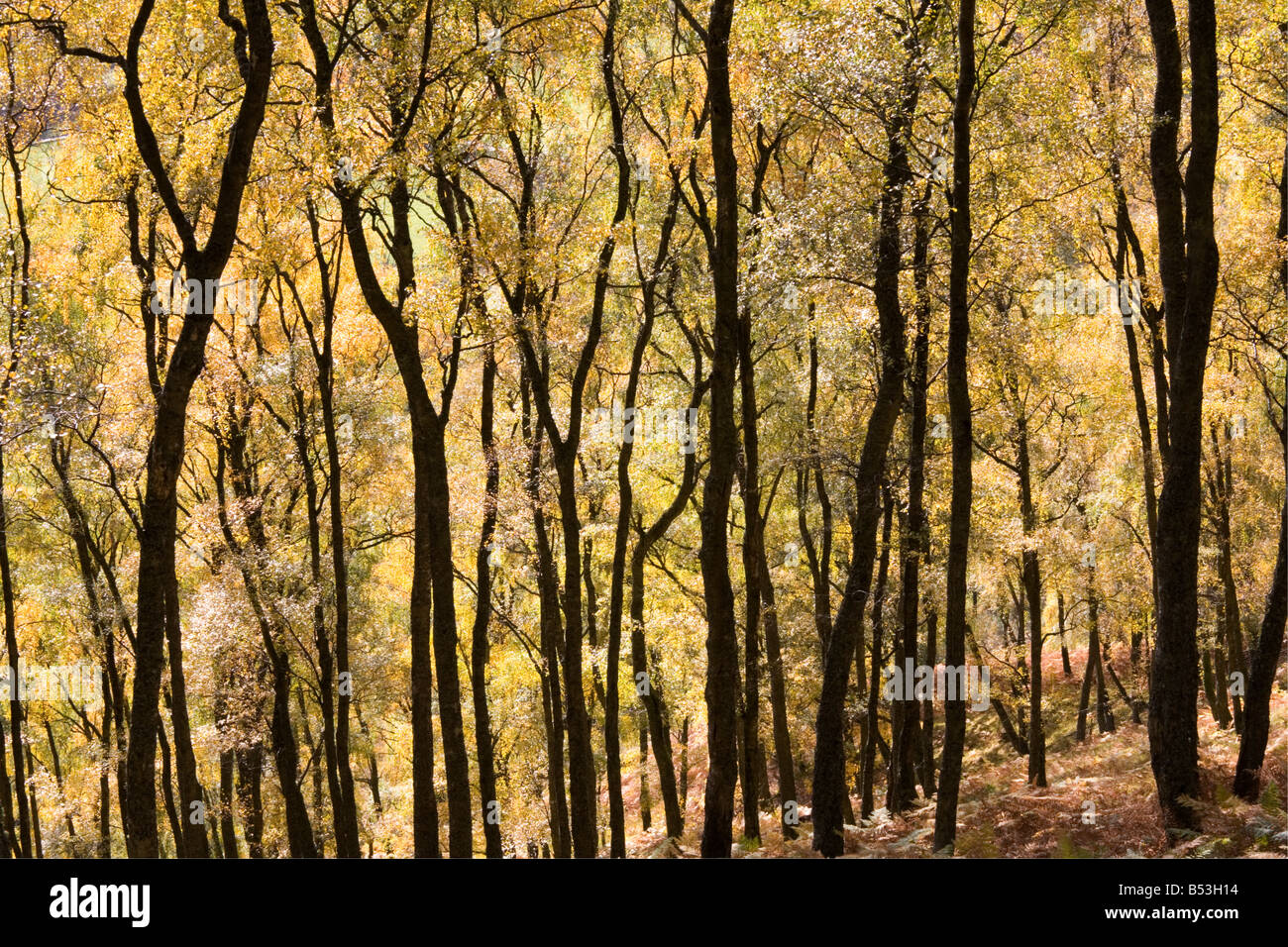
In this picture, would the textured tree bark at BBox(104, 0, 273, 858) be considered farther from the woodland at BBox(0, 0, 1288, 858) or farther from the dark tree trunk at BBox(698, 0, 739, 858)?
the dark tree trunk at BBox(698, 0, 739, 858)

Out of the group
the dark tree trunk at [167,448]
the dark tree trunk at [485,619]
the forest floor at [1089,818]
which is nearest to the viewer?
the dark tree trunk at [167,448]

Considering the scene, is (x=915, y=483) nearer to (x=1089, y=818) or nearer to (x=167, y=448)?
(x=1089, y=818)

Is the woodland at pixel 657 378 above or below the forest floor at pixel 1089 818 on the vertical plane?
above

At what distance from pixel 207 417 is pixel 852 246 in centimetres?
1503

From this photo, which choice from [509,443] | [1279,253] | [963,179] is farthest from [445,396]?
[1279,253]

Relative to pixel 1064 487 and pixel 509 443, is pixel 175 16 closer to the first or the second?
pixel 509 443

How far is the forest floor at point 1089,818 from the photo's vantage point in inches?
408

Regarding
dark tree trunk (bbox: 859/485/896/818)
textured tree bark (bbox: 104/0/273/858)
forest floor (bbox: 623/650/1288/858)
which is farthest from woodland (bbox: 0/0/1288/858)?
dark tree trunk (bbox: 859/485/896/818)

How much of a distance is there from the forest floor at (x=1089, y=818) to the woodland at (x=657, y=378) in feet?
0.49

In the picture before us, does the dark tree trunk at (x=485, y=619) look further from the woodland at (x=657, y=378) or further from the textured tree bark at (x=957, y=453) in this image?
the textured tree bark at (x=957, y=453)

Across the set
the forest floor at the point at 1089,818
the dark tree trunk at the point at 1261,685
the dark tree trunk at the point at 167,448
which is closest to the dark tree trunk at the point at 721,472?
the forest floor at the point at 1089,818

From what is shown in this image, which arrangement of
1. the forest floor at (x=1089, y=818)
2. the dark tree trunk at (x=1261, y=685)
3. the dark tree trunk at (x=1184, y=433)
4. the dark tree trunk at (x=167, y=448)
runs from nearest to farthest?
the dark tree trunk at (x=167, y=448)
the forest floor at (x=1089, y=818)
the dark tree trunk at (x=1184, y=433)
the dark tree trunk at (x=1261, y=685)

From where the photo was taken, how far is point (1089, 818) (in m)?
14.3

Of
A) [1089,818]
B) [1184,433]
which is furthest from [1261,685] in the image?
[1184,433]
